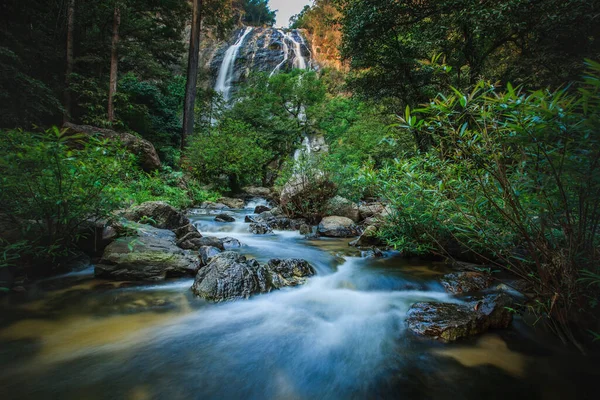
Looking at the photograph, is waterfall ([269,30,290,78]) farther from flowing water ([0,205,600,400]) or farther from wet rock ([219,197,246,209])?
flowing water ([0,205,600,400])

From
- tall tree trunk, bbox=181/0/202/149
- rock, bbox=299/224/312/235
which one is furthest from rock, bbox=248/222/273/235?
tall tree trunk, bbox=181/0/202/149

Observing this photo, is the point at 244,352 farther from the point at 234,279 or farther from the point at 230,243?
the point at 230,243

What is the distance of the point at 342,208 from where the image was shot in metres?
9.24

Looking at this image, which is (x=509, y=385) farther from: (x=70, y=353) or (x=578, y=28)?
(x=578, y=28)

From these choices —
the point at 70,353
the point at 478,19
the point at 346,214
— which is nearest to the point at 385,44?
the point at 478,19

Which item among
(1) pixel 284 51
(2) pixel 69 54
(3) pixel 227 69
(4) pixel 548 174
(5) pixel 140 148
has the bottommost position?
(4) pixel 548 174

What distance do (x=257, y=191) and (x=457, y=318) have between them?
13777mm

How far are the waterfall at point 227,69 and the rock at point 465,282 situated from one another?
102ft

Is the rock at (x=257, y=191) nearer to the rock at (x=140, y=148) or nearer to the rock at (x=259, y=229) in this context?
the rock at (x=140, y=148)

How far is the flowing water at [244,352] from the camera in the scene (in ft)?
6.91

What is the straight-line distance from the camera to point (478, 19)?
7.15 m

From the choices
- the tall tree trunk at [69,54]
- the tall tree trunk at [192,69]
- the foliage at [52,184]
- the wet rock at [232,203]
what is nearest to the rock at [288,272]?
the foliage at [52,184]

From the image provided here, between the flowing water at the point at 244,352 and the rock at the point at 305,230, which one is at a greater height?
the rock at the point at 305,230

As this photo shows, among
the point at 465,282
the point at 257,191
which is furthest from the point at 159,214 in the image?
the point at 257,191
